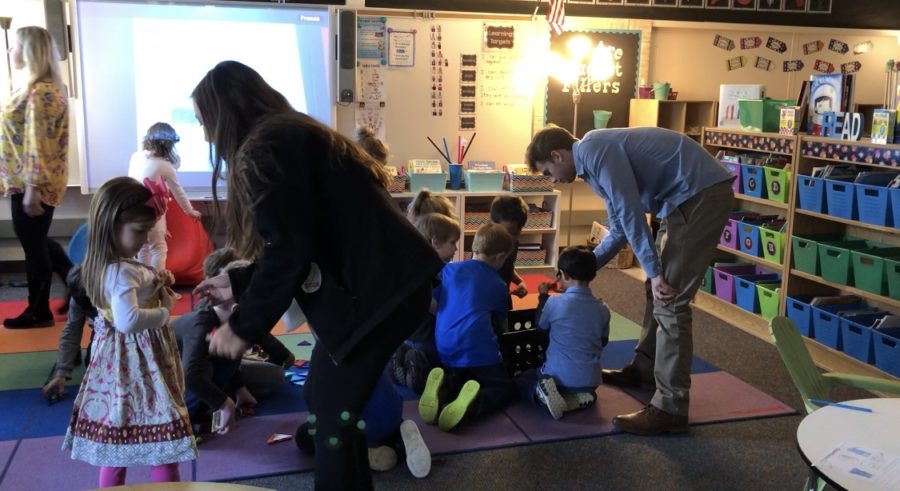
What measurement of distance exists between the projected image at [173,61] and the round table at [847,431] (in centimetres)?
415

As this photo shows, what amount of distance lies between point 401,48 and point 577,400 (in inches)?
140

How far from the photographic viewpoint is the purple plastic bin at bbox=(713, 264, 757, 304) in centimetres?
484

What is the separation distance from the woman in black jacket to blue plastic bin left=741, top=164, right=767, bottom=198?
11.2ft

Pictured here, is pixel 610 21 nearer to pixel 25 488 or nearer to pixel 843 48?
pixel 843 48

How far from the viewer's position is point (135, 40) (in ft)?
17.9

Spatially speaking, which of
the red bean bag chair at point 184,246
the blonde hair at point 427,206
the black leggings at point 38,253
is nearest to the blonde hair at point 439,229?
the blonde hair at point 427,206

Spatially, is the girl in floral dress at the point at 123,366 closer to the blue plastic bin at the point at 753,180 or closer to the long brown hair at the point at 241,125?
the long brown hair at the point at 241,125

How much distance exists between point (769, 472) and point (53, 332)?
11.8ft

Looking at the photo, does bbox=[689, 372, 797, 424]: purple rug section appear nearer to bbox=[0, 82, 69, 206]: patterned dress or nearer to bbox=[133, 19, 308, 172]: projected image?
bbox=[0, 82, 69, 206]: patterned dress

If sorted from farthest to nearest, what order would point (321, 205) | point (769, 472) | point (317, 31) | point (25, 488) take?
point (317, 31), point (769, 472), point (25, 488), point (321, 205)

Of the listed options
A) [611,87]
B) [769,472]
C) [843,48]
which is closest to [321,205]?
[769,472]

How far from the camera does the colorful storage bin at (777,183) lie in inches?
176

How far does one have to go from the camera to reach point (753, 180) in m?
4.75

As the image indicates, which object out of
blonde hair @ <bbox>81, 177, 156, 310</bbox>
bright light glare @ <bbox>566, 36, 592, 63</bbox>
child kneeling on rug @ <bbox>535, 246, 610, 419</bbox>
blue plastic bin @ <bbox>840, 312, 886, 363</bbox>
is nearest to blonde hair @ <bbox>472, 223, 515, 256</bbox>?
child kneeling on rug @ <bbox>535, 246, 610, 419</bbox>
